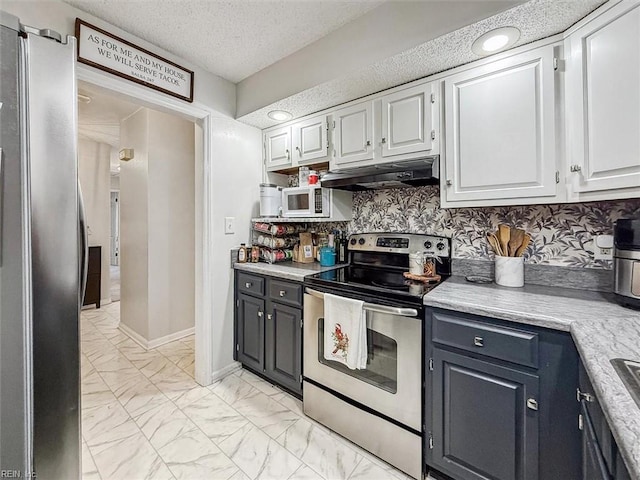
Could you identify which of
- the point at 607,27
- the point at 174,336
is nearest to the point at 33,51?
the point at 607,27

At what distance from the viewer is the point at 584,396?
3.07 ft

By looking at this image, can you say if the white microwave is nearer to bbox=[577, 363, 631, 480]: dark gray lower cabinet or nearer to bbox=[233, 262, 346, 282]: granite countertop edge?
bbox=[233, 262, 346, 282]: granite countertop edge

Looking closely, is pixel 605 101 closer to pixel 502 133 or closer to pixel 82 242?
pixel 502 133

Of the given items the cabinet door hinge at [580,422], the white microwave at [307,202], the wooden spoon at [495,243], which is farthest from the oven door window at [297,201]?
the cabinet door hinge at [580,422]

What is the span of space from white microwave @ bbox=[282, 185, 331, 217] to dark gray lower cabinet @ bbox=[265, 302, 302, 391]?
2.38 ft

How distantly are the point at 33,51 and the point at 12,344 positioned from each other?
80 centimetres

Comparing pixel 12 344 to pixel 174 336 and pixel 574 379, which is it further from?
pixel 174 336

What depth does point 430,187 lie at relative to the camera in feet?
Result: 6.66

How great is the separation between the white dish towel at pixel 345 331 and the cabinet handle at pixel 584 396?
84cm

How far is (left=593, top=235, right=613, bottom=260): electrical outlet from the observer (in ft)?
4.72

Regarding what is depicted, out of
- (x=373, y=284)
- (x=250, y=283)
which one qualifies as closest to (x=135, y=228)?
(x=250, y=283)

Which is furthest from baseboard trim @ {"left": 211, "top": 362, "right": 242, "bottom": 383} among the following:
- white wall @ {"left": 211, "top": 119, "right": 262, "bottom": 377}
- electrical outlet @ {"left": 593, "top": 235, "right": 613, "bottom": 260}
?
electrical outlet @ {"left": 593, "top": 235, "right": 613, "bottom": 260}

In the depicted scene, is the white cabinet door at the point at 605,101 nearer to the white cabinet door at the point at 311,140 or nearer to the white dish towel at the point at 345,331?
the white dish towel at the point at 345,331

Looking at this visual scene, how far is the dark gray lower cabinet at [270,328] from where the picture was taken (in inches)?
78.2
